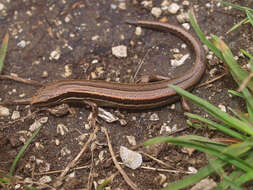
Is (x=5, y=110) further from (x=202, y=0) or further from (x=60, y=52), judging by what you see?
(x=202, y=0)

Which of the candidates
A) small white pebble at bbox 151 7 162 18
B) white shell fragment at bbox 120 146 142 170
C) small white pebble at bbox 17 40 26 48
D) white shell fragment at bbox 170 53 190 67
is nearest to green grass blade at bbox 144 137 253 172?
white shell fragment at bbox 120 146 142 170

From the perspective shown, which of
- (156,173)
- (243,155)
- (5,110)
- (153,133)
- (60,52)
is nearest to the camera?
(243,155)

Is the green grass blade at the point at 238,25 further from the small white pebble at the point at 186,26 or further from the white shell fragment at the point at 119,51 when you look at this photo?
the white shell fragment at the point at 119,51

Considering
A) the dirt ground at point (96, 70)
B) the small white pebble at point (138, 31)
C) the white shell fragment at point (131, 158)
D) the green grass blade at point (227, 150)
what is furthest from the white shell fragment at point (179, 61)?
the green grass blade at point (227, 150)

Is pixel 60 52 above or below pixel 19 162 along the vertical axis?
above

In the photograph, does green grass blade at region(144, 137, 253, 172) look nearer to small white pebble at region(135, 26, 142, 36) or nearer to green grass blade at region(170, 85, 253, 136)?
green grass blade at region(170, 85, 253, 136)

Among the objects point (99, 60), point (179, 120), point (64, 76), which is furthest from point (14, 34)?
point (179, 120)
